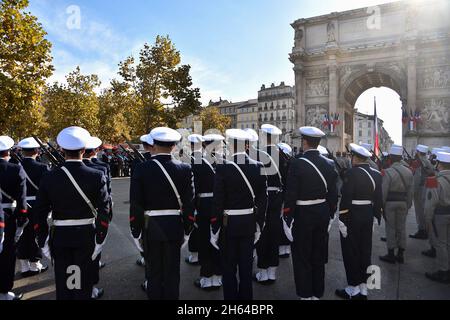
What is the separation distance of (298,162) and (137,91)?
28.2 meters

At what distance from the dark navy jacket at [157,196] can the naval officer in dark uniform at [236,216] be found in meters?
0.54

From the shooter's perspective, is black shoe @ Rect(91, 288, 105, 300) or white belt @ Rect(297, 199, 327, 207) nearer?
white belt @ Rect(297, 199, 327, 207)

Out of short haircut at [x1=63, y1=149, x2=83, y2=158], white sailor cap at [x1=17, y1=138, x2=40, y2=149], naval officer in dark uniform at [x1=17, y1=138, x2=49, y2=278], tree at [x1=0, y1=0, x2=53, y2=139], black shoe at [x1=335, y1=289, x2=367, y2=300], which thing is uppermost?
tree at [x1=0, y1=0, x2=53, y2=139]

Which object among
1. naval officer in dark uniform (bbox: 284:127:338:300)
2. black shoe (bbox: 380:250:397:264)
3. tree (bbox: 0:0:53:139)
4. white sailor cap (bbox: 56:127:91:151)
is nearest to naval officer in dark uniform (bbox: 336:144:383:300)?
naval officer in dark uniform (bbox: 284:127:338:300)

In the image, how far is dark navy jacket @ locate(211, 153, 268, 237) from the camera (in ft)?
13.5

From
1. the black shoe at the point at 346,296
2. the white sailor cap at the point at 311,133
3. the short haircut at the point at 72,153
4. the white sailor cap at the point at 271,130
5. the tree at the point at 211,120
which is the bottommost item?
the black shoe at the point at 346,296

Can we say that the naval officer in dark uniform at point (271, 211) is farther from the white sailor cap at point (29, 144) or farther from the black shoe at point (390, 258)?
the white sailor cap at point (29, 144)

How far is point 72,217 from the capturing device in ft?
11.8

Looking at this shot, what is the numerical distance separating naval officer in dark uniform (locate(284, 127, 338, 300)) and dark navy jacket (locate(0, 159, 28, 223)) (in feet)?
12.3

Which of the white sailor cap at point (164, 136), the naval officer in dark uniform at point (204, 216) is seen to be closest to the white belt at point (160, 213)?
the white sailor cap at point (164, 136)

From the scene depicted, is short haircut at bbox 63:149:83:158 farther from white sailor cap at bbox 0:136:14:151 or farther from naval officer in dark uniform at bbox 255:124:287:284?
naval officer in dark uniform at bbox 255:124:287:284

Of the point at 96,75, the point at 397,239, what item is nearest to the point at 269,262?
the point at 397,239

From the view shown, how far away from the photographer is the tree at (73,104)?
38.3 m
